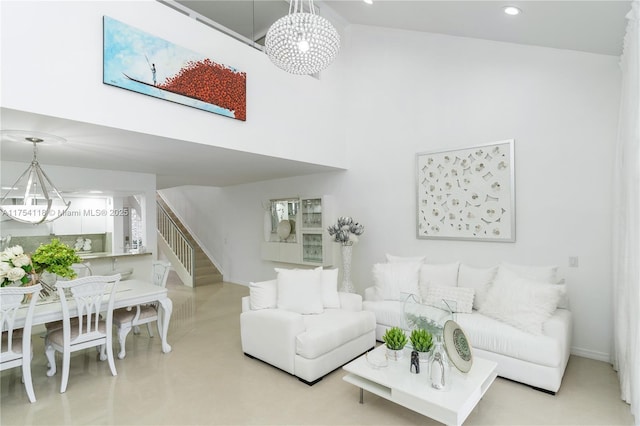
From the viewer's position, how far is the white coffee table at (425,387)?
217cm

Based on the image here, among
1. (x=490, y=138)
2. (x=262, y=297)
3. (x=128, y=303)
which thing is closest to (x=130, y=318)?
(x=128, y=303)

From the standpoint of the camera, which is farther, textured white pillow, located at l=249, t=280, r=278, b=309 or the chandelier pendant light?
textured white pillow, located at l=249, t=280, r=278, b=309

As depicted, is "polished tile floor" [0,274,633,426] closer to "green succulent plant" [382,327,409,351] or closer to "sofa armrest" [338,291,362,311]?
"green succulent plant" [382,327,409,351]

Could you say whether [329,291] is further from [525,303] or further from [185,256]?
[185,256]

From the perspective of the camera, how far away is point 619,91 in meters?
3.48

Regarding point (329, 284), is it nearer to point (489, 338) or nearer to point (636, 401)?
point (489, 338)

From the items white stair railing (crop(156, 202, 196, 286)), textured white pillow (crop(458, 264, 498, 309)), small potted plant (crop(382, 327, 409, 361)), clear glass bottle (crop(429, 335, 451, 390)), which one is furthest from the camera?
white stair railing (crop(156, 202, 196, 286))

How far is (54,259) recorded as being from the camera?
10.4ft

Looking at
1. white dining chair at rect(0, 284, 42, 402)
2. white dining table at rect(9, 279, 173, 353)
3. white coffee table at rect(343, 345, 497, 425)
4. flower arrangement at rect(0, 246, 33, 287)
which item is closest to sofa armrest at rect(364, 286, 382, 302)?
white coffee table at rect(343, 345, 497, 425)

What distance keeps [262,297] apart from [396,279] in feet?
5.65

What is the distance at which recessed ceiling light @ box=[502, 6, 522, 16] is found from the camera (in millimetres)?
3125

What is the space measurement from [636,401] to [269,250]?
558 centimetres

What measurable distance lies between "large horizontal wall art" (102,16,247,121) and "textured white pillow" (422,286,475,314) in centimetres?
305

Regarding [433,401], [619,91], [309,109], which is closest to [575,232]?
[619,91]
